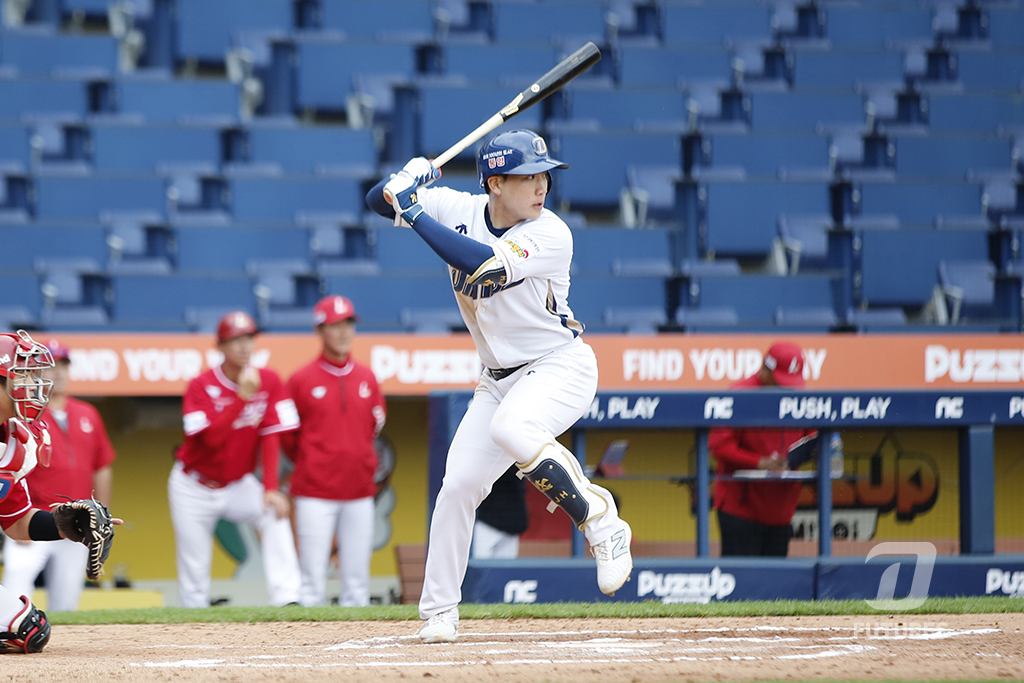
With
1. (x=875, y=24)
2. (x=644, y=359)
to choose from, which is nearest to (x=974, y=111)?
(x=875, y=24)

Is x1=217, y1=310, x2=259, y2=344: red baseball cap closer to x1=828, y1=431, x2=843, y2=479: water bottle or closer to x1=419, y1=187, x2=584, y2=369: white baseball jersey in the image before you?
x1=419, y1=187, x2=584, y2=369: white baseball jersey

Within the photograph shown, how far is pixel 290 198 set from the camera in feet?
26.3

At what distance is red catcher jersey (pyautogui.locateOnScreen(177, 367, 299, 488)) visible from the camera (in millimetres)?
5641

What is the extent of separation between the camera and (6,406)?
3357 mm

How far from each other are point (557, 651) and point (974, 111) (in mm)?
7235

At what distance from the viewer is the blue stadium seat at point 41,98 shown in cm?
857

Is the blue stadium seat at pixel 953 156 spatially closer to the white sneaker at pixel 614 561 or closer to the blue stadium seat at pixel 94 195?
the blue stadium seat at pixel 94 195

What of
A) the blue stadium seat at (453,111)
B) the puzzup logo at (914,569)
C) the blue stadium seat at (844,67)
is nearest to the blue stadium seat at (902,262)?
the blue stadium seat at (844,67)

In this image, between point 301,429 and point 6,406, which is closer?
point 6,406

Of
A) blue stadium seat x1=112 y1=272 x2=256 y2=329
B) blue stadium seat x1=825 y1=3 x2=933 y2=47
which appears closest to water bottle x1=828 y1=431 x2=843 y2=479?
blue stadium seat x1=112 y1=272 x2=256 y2=329

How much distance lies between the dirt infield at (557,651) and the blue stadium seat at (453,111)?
466 cm

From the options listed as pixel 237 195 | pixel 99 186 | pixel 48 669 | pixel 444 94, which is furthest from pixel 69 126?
pixel 48 669

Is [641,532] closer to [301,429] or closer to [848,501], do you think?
[848,501]

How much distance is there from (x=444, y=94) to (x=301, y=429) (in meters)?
3.50
